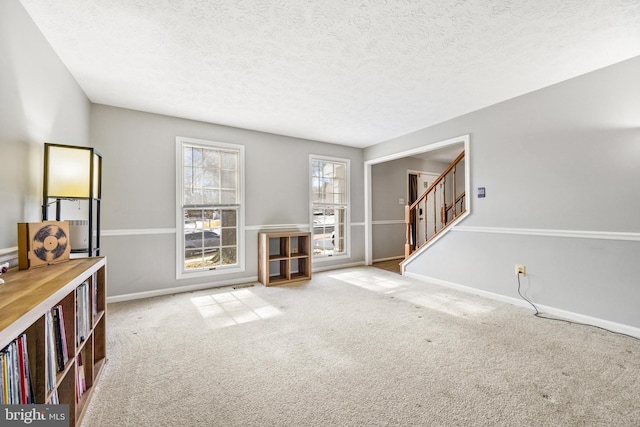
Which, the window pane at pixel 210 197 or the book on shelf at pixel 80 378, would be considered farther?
the window pane at pixel 210 197

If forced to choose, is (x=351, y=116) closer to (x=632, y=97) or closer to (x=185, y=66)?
(x=185, y=66)

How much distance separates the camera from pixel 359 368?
6.26ft

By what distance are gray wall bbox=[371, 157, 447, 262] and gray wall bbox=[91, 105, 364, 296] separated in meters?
2.47

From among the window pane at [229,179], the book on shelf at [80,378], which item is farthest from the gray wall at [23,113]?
the window pane at [229,179]

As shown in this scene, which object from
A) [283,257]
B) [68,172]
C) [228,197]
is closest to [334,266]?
[283,257]

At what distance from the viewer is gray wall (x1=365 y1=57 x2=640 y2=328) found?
2.42m

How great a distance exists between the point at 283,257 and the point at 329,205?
148 cm

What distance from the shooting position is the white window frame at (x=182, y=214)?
3641 millimetres

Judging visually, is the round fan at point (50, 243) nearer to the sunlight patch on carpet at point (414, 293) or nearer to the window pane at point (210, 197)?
the window pane at point (210, 197)

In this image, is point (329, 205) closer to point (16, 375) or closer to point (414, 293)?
point (414, 293)

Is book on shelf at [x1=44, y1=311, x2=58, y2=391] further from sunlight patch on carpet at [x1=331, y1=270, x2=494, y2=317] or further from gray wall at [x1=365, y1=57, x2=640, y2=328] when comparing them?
gray wall at [x1=365, y1=57, x2=640, y2=328]

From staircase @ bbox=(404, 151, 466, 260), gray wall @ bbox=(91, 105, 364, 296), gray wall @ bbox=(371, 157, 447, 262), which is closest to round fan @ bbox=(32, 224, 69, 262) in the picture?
gray wall @ bbox=(91, 105, 364, 296)

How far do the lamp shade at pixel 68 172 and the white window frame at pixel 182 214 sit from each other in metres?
1.62

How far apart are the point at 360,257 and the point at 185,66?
Result: 4.33 meters
